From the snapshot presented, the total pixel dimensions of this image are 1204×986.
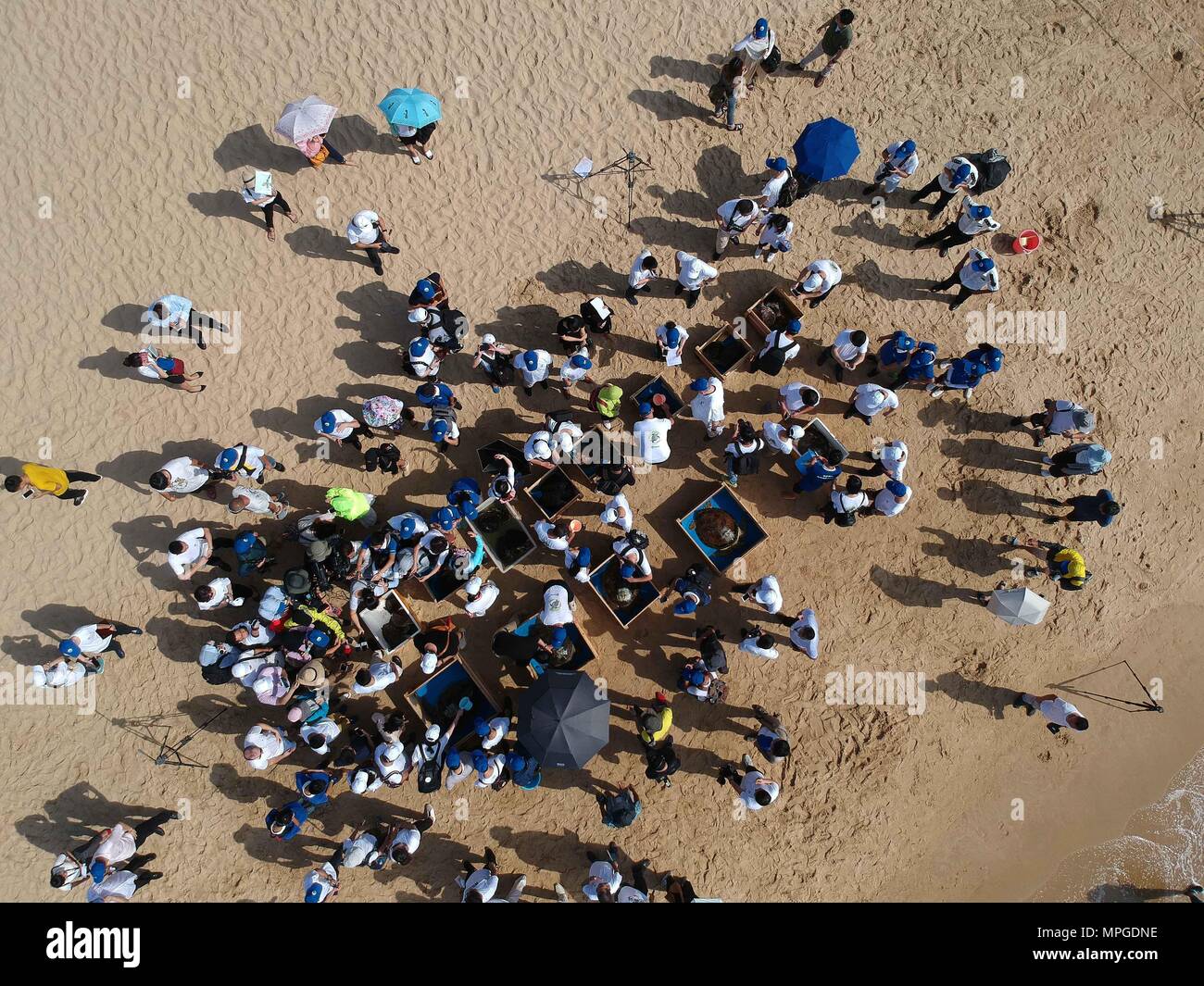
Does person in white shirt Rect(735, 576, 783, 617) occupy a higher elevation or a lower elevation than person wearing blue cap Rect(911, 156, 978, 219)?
lower

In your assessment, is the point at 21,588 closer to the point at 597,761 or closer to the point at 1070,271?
the point at 597,761

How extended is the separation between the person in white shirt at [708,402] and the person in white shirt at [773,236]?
2.94 m

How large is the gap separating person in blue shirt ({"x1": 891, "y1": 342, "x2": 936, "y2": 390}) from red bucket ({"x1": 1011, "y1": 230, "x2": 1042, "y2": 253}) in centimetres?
318

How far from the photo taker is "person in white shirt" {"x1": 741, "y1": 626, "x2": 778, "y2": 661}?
33.3 feet

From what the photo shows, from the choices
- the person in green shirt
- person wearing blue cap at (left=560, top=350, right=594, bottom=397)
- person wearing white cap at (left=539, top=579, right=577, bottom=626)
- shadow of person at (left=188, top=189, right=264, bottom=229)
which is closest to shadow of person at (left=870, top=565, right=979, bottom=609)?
person wearing white cap at (left=539, top=579, right=577, bottom=626)

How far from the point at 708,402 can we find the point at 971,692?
7584mm

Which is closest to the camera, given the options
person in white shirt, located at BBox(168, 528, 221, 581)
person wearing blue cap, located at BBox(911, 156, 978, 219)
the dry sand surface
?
person in white shirt, located at BBox(168, 528, 221, 581)

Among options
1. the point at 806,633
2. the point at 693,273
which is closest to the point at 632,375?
the point at 693,273

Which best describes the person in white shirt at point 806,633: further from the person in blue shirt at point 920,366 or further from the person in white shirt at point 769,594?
the person in blue shirt at point 920,366

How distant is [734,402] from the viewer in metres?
11.3

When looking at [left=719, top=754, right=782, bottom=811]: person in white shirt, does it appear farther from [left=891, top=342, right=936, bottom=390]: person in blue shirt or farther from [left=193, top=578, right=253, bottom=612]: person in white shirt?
[left=193, top=578, right=253, bottom=612]: person in white shirt

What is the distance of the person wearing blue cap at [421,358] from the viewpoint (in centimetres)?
1006

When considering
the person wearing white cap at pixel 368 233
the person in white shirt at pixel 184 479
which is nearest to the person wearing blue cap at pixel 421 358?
the person wearing white cap at pixel 368 233

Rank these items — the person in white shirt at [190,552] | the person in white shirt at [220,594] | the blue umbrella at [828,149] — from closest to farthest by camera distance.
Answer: the person in white shirt at [220,594], the person in white shirt at [190,552], the blue umbrella at [828,149]
